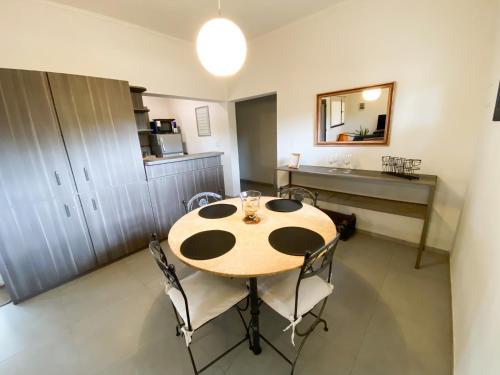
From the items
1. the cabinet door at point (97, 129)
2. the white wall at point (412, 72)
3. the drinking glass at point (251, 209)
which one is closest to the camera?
the drinking glass at point (251, 209)

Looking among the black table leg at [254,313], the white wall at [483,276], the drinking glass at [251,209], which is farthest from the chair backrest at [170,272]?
the white wall at [483,276]

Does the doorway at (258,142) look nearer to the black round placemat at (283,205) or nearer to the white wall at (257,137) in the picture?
the white wall at (257,137)

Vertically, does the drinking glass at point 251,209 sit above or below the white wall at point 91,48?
below

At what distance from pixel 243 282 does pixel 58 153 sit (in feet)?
6.93

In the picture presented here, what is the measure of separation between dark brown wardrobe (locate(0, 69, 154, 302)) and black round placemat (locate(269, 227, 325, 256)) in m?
2.02

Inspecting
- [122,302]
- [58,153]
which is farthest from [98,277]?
[58,153]

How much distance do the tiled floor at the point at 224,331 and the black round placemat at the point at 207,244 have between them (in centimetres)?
74

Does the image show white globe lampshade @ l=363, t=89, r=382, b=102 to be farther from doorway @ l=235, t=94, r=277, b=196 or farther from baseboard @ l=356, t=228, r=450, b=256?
doorway @ l=235, t=94, r=277, b=196

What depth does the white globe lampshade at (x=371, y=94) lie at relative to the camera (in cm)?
232

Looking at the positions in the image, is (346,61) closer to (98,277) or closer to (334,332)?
(334,332)

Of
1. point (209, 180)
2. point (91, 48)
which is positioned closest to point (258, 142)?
point (209, 180)

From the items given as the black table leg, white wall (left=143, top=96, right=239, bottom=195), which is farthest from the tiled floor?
white wall (left=143, top=96, right=239, bottom=195)

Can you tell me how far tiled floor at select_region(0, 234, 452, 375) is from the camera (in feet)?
4.23

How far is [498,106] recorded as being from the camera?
129 centimetres
